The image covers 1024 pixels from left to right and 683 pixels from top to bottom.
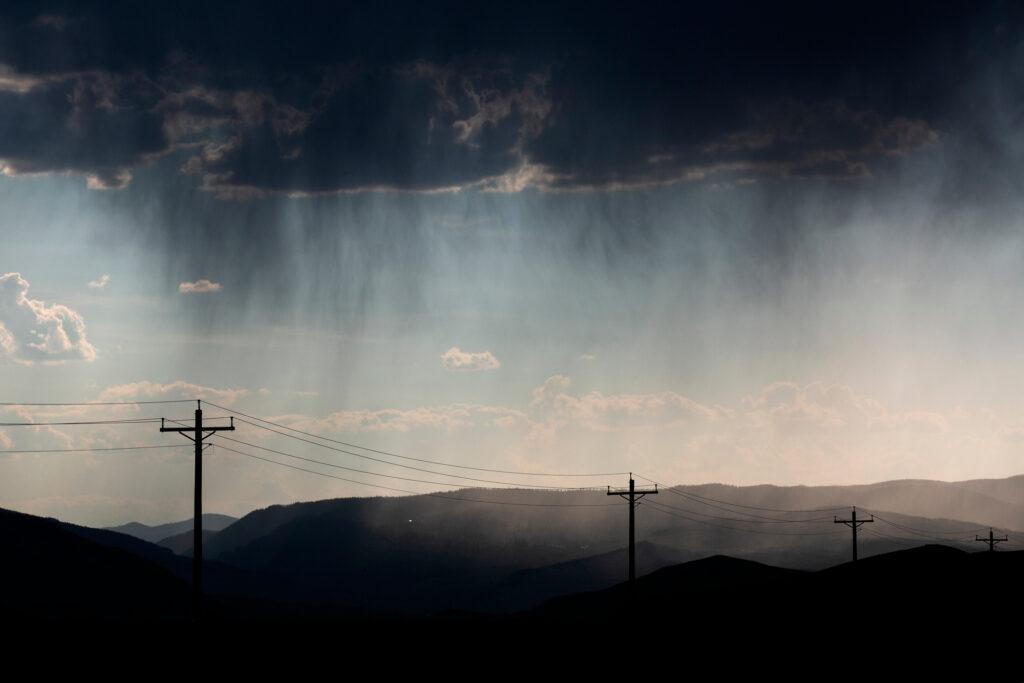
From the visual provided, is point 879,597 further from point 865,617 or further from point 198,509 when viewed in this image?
point 198,509

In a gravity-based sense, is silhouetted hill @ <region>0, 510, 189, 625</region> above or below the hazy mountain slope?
below

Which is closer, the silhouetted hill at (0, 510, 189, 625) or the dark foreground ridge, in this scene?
the dark foreground ridge

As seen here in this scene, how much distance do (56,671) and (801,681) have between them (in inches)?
1370

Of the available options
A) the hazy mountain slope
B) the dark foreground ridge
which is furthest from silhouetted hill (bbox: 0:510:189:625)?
the hazy mountain slope

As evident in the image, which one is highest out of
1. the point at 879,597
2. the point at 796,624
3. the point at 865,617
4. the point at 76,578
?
the point at 879,597

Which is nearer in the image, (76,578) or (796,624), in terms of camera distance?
(796,624)

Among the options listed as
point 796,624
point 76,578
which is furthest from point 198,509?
point 76,578

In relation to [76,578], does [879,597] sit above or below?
above

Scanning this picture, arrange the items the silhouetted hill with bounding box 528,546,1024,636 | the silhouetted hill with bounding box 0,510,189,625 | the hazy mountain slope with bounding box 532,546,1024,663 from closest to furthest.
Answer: the hazy mountain slope with bounding box 532,546,1024,663
the silhouetted hill with bounding box 528,546,1024,636
the silhouetted hill with bounding box 0,510,189,625

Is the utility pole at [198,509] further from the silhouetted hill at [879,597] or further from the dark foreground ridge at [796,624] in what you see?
the silhouetted hill at [879,597]

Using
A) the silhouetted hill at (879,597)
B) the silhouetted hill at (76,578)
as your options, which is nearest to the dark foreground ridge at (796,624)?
the silhouetted hill at (879,597)

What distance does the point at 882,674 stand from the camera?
51.5m

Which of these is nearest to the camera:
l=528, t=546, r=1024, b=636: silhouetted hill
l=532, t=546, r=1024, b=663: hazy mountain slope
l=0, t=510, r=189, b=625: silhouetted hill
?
l=532, t=546, r=1024, b=663: hazy mountain slope

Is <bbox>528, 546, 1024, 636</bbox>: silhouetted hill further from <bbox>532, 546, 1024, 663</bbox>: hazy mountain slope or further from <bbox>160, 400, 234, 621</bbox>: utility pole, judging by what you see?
<bbox>160, 400, 234, 621</bbox>: utility pole
